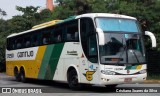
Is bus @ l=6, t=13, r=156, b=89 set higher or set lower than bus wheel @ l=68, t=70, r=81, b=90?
higher

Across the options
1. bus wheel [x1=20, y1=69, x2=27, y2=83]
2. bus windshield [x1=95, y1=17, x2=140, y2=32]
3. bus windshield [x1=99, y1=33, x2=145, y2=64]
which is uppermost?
bus windshield [x1=95, y1=17, x2=140, y2=32]

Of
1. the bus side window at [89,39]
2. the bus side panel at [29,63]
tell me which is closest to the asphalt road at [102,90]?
the bus side window at [89,39]

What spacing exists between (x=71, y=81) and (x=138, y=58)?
11.4ft

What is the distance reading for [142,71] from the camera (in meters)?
15.8

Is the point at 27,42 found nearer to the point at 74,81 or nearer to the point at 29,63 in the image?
the point at 29,63

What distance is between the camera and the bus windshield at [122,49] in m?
15.1

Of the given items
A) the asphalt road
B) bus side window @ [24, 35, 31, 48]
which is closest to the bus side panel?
bus side window @ [24, 35, 31, 48]

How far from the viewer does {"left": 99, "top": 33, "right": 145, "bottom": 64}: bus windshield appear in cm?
1507

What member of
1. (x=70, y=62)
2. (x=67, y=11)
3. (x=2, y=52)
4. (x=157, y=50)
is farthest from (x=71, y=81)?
(x=2, y=52)

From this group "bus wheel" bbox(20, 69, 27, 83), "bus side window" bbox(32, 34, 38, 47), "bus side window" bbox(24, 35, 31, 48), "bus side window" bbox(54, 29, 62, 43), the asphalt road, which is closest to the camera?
the asphalt road

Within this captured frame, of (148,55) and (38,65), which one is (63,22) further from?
(148,55)

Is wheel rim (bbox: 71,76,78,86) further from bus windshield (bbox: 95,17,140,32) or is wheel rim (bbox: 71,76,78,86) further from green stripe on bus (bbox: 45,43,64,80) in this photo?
bus windshield (bbox: 95,17,140,32)

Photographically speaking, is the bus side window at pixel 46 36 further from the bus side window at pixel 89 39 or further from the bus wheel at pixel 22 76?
the bus wheel at pixel 22 76

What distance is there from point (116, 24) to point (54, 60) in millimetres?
4662
